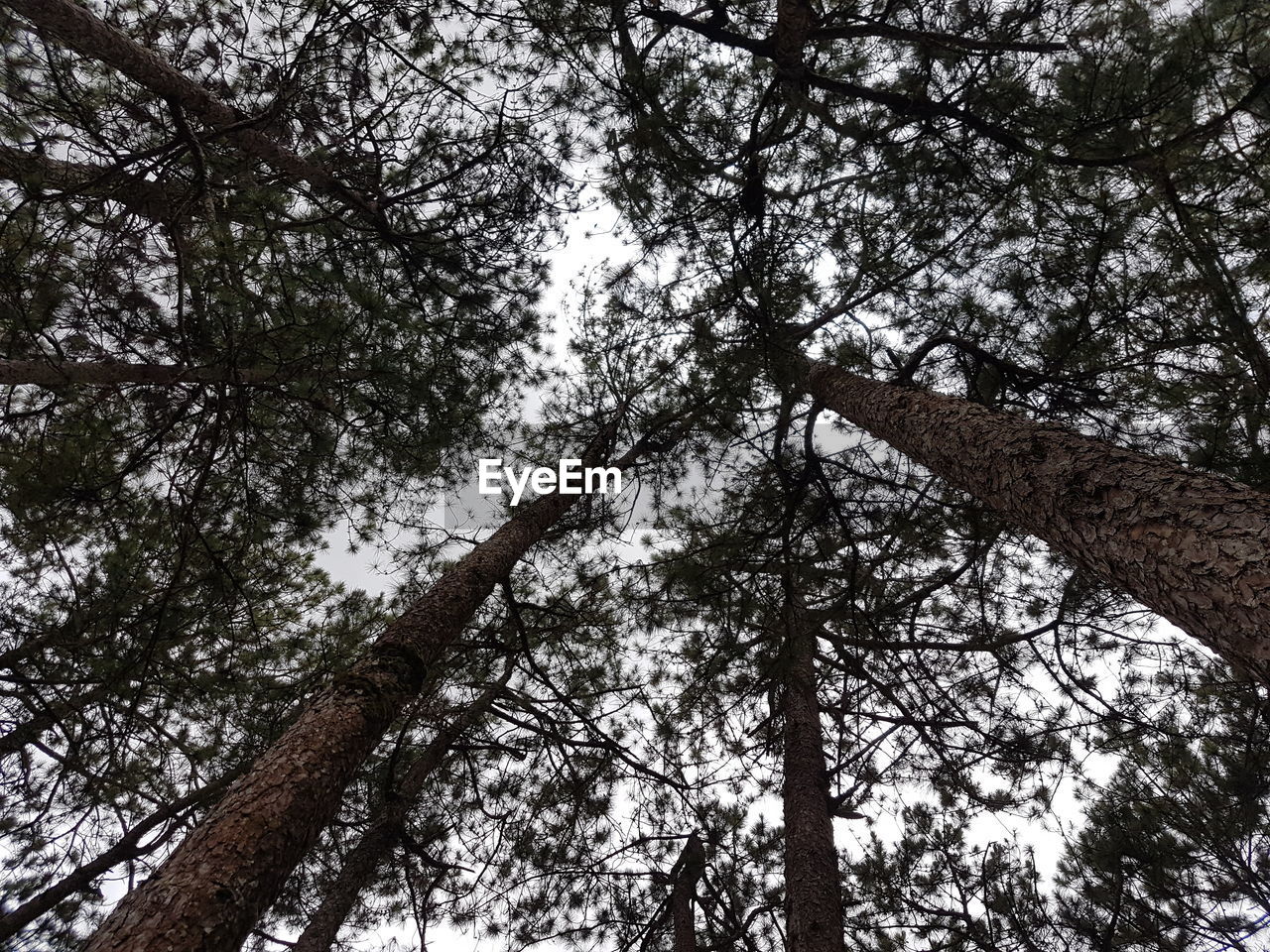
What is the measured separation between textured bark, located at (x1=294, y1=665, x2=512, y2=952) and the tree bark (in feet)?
5.08

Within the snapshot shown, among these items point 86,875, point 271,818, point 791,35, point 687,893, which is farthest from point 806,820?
point 791,35

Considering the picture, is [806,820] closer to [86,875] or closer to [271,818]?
[271,818]

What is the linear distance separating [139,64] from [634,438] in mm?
3781

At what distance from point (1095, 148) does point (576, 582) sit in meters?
4.14

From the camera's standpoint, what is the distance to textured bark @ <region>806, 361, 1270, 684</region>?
1.28m

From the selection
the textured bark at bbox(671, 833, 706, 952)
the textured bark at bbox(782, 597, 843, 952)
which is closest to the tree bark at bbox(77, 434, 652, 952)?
the textured bark at bbox(782, 597, 843, 952)

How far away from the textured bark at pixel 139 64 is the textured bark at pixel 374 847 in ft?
10.2

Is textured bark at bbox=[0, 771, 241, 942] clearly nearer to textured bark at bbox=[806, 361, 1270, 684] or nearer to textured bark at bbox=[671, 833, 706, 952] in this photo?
textured bark at bbox=[671, 833, 706, 952]

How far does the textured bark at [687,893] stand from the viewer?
3725 millimetres

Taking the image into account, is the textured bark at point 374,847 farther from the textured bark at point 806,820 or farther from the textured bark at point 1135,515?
the textured bark at point 1135,515

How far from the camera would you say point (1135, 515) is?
1.59 m

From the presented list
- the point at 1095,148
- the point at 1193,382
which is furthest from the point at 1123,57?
the point at 1193,382

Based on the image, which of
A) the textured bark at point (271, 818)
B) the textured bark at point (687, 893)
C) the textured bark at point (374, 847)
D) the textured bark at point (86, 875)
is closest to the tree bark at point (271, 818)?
the textured bark at point (271, 818)

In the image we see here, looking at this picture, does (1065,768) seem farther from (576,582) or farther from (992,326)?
(576,582)
